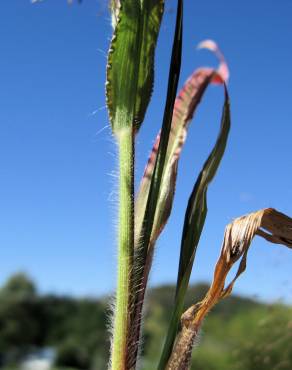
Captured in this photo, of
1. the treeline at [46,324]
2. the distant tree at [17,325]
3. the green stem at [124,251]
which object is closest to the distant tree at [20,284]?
the treeline at [46,324]

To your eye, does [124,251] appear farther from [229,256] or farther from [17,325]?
[17,325]

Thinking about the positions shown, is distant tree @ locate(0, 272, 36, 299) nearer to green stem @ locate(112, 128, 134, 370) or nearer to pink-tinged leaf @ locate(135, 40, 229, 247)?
pink-tinged leaf @ locate(135, 40, 229, 247)

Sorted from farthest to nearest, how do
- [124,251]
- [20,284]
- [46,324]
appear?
[20,284]
[46,324]
[124,251]

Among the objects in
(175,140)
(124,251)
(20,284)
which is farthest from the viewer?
(20,284)

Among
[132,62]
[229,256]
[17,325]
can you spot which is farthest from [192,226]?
[17,325]

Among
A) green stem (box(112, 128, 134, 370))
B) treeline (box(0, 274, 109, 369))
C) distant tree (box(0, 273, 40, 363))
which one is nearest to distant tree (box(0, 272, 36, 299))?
treeline (box(0, 274, 109, 369))

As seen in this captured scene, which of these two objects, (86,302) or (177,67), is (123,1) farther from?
(86,302)
